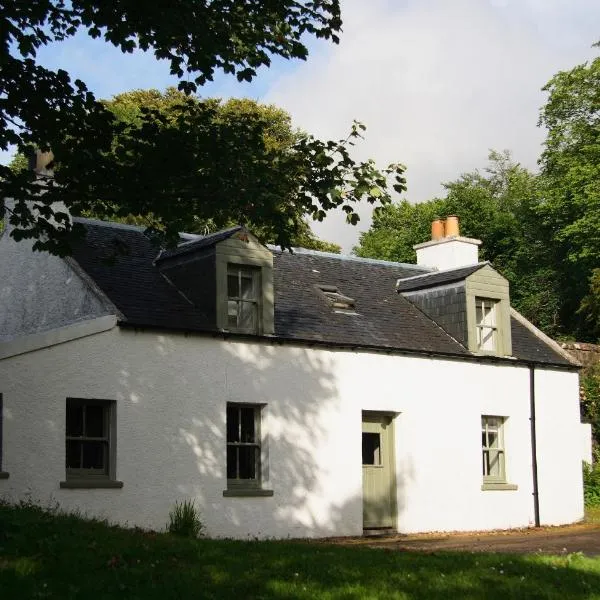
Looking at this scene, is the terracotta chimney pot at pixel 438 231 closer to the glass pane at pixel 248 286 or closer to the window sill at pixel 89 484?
the glass pane at pixel 248 286

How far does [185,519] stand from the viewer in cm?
1933

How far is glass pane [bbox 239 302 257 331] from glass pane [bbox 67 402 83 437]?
3759 mm

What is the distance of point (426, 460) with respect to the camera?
23594 mm

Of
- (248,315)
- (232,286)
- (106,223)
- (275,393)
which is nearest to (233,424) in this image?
(275,393)

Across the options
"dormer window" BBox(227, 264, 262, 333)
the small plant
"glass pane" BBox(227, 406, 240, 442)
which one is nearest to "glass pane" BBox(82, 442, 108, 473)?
the small plant

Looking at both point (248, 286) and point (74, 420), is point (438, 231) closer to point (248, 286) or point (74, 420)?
point (248, 286)

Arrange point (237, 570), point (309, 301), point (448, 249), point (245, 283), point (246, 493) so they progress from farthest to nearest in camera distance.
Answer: point (448, 249), point (309, 301), point (245, 283), point (246, 493), point (237, 570)

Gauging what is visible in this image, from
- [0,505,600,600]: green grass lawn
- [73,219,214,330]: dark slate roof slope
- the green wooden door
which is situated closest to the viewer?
[0,505,600,600]: green grass lawn

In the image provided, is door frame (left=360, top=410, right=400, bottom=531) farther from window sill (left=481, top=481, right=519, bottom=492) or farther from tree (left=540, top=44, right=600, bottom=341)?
tree (left=540, top=44, right=600, bottom=341)

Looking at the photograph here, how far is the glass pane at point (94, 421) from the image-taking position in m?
19.1

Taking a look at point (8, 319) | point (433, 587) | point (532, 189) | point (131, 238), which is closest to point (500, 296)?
point (131, 238)

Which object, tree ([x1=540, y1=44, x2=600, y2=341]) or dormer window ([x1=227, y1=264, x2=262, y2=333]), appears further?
tree ([x1=540, y1=44, x2=600, y2=341])

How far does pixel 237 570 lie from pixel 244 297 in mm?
9502

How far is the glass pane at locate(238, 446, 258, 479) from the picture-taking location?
20906 mm
